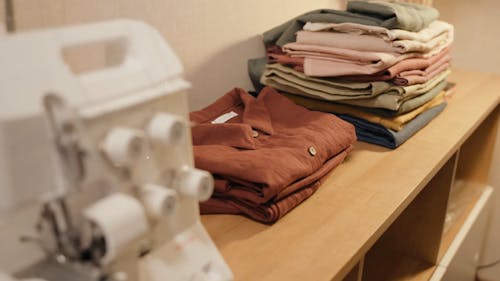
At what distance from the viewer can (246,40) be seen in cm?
128

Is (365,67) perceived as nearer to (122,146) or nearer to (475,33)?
(122,146)

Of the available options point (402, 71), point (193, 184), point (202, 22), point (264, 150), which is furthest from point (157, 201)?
point (402, 71)

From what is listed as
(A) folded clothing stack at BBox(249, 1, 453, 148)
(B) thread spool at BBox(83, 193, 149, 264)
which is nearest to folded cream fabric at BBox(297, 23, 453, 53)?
(A) folded clothing stack at BBox(249, 1, 453, 148)

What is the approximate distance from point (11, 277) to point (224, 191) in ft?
1.45

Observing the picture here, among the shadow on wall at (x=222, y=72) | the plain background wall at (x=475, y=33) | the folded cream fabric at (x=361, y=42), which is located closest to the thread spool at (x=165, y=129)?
the shadow on wall at (x=222, y=72)

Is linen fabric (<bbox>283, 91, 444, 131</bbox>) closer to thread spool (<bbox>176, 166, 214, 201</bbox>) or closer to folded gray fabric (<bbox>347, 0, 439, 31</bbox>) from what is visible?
folded gray fabric (<bbox>347, 0, 439, 31</bbox>)

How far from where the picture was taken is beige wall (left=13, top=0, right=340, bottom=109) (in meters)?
0.82

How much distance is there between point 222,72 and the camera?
121 centimetres

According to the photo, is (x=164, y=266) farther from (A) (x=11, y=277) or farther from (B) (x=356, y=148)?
(B) (x=356, y=148)

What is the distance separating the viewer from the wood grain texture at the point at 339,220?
717mm

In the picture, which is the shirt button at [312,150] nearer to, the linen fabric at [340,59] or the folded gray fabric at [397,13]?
the linen fabric at [340,59]

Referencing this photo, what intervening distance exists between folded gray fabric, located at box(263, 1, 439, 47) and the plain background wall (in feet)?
2.13

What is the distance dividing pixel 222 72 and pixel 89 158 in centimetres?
79

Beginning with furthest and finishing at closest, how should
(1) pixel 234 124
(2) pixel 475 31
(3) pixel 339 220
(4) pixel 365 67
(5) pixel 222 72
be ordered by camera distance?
(2) pixel 475 31 → (5) pixel 222 72 → (4) pixel 365 67 → (1) pixel 234 124 → (3) pixel 339 220
